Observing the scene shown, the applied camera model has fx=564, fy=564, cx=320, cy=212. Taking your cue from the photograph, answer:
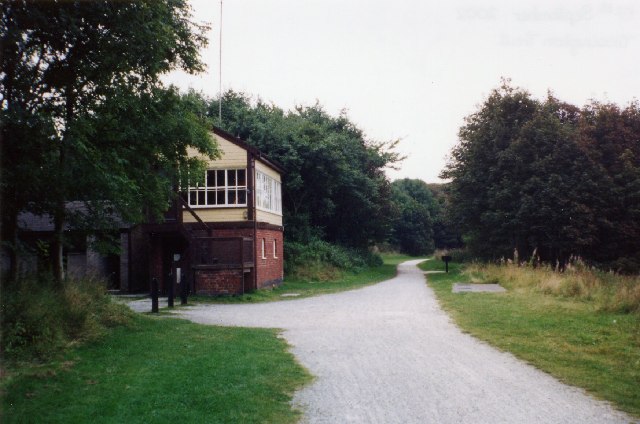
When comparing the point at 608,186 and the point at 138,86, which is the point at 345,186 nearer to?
the point at 608,186

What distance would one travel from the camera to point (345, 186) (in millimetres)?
40125

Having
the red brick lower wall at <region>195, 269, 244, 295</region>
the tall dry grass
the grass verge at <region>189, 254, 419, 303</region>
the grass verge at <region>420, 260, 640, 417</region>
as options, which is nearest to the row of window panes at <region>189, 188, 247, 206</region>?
the red brick lower wall at <region>195, 269, 244, 295</region>

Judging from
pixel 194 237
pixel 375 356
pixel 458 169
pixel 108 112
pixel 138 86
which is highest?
pixel 458 169

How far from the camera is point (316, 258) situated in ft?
108

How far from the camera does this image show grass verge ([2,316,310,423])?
19.7ft

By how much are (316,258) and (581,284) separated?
17.9 metres

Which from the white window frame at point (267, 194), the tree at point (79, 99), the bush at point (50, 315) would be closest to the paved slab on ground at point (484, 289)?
the white window frame at point (267, 194)

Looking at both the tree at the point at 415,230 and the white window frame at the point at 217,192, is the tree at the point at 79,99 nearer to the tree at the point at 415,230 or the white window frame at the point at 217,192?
the white window frame at the point at 217,192

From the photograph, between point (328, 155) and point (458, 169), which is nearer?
point (328, 155)

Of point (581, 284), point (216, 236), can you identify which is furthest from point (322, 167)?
point (581, 284)

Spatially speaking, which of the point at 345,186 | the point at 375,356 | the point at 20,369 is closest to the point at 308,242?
the point at 345,186

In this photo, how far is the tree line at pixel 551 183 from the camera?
3232 cm

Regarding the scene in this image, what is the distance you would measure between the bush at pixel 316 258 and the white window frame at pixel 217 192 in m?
8.42

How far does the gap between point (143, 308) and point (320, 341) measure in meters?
8.42
